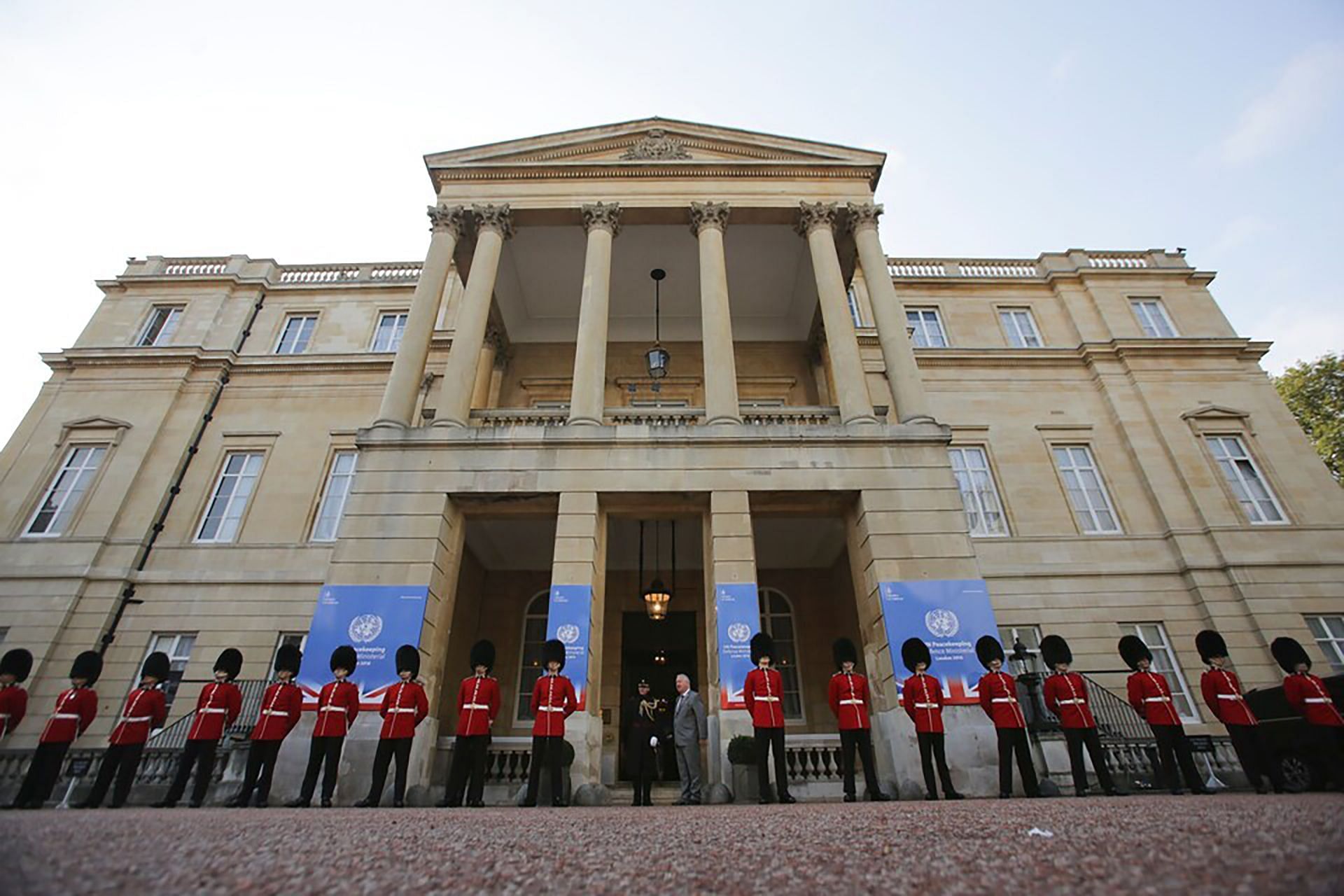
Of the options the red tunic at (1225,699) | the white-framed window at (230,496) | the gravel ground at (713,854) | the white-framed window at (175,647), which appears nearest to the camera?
the gravel ground at (713,854)

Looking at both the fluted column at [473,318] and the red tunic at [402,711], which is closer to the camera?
the red tunic at [402,711]

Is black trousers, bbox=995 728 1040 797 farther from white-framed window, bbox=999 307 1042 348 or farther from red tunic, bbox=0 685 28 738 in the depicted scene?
white-framed window, bbox=999 307 1042 348

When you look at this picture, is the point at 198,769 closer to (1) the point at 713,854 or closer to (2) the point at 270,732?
(2) the point at 270,732

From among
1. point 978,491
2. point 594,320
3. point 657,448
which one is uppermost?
point 594,320

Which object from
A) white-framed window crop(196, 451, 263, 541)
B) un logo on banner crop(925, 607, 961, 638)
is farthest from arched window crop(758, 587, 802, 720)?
white-framed window crop(196, 451, 263, 541)

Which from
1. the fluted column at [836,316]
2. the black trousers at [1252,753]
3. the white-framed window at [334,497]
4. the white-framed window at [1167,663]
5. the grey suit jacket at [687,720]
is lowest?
the black trousers at [1252,753]

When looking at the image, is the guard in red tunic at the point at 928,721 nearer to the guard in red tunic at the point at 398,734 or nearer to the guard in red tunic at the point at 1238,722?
the guard in red tunic at the point at 1238,722

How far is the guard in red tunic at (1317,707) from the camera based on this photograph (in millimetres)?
7414

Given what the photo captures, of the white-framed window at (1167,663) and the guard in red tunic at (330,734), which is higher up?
the white-framed window at (1167,663)

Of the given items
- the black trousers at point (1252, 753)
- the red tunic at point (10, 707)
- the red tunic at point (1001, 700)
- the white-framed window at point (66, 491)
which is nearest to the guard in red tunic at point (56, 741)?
the red tunic at point (10, 707)

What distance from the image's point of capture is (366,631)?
10008mm

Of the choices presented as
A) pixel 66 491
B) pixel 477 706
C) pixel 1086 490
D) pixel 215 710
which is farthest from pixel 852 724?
pixel 66 491

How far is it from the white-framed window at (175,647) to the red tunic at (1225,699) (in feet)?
67.3

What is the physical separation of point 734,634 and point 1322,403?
95.1ft
